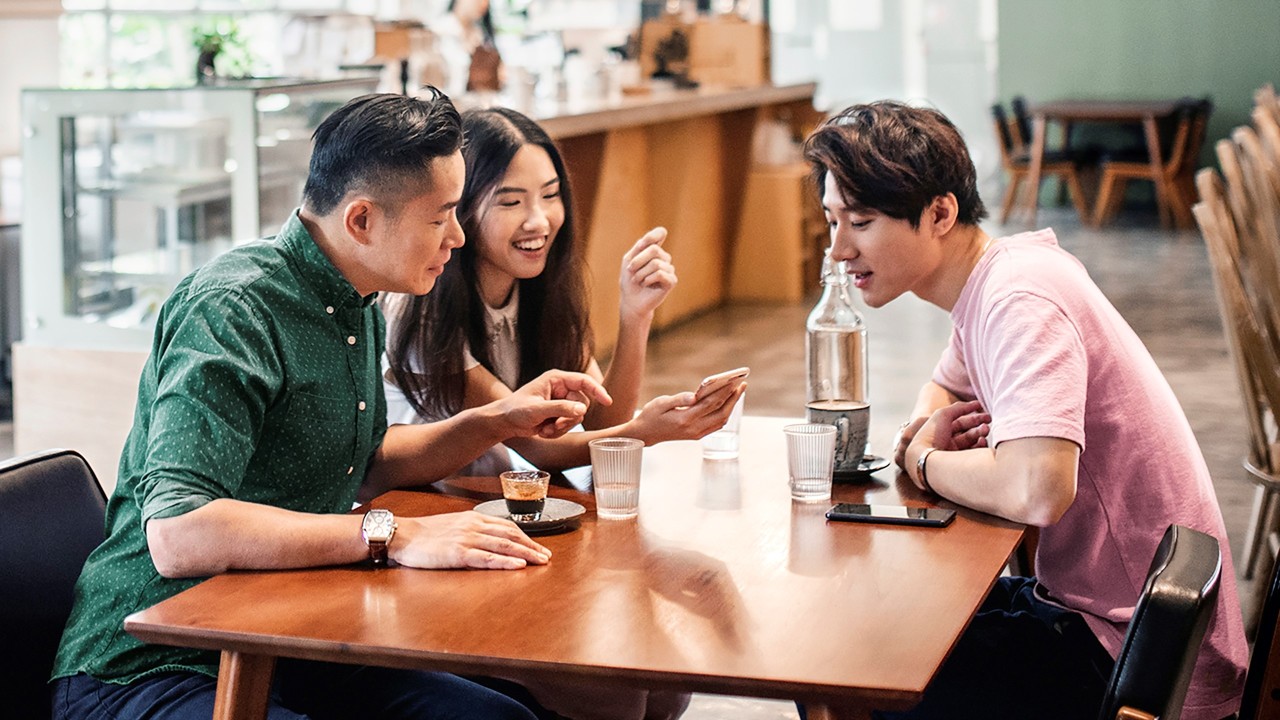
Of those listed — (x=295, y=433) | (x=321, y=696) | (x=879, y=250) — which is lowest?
(x=321, y=696)

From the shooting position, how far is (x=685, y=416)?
2135mm

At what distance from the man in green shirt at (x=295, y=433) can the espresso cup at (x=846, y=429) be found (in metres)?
0.36

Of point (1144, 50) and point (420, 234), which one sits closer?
point (420, 234)

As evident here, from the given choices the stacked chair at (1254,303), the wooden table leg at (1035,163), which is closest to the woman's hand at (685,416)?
the stacked chair at (1254,303)

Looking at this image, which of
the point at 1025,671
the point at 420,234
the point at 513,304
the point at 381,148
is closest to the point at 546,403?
the point at 420,234

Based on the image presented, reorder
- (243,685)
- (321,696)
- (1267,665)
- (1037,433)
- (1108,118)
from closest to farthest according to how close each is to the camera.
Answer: (243,685) < (1267,665) < (1037,433) < (321,696) < (1108,118)

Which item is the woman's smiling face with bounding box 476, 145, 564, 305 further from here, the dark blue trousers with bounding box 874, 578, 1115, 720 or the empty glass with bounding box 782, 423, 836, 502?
the dark blue trousers with bounding box 874, 578, 1115, 720

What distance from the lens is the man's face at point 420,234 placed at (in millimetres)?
1880

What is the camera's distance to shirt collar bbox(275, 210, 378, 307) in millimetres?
1890

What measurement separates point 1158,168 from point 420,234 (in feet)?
33.9

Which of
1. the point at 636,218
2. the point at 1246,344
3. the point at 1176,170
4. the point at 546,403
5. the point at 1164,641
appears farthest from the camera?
the point at 1176,170

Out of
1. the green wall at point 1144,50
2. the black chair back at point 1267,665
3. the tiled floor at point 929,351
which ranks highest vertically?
the green wall at point 1144,50

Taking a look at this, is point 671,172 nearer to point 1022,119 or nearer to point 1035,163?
point 1035,163

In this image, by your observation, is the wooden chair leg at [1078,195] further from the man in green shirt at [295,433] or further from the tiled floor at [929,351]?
the man in green shirt at [295,433]
